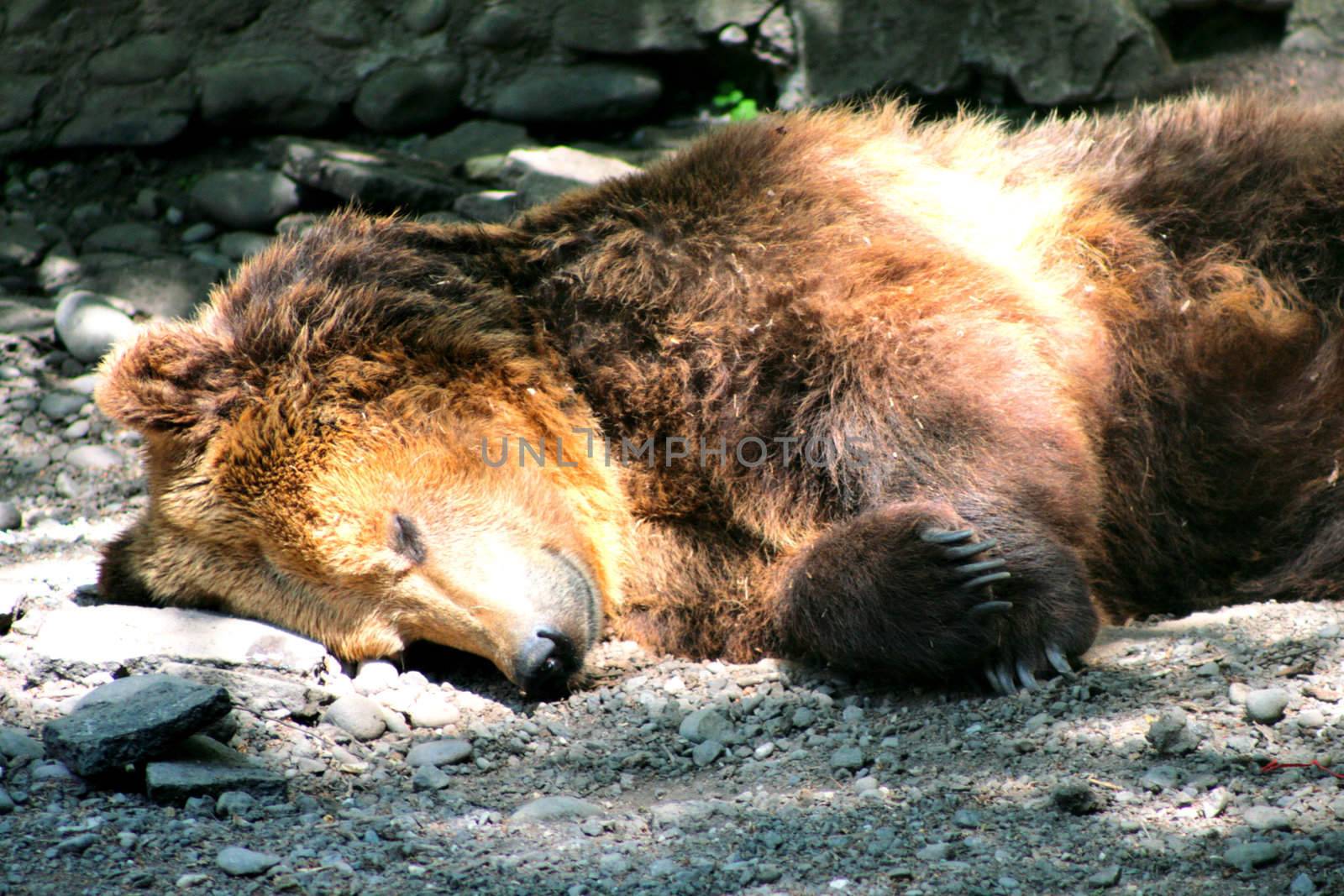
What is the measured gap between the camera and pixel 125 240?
660 cm

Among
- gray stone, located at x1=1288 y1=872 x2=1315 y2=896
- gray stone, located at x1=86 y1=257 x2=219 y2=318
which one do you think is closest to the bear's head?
gray stone, located at x1=1288 y1=872 x2=1315 y2=896

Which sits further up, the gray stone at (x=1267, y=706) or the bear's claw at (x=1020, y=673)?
the gray stone at (x=1267, y=706)

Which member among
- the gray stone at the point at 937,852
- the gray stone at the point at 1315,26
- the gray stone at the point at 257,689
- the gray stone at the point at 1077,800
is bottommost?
the gray stone at the point at 257,689

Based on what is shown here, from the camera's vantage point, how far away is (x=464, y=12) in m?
6.80

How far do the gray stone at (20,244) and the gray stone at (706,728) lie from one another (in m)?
4.78

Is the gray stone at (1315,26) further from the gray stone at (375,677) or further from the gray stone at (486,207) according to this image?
the gray stone at (375,677)

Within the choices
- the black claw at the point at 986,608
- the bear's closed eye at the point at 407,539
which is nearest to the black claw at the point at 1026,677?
the black claw at the point at 986,608

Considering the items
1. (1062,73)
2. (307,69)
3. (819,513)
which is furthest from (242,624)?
(1062,73)

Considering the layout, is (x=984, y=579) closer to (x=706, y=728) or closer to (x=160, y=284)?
(x=706, y=728)

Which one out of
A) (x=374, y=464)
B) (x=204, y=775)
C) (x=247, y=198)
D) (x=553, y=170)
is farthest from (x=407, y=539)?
(x=247, y=198)

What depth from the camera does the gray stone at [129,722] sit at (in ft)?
9.36

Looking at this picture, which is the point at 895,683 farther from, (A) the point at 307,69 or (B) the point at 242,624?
(A) the point at 307,69

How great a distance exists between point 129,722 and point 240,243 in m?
4.06

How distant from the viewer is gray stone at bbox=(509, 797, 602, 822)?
2.89 meters
